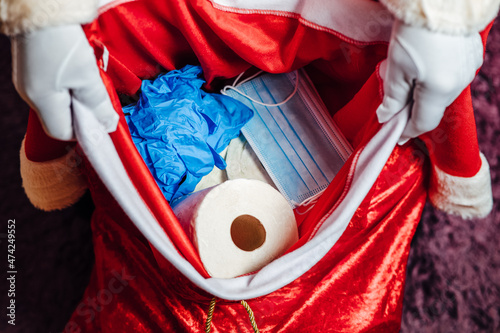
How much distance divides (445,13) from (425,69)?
0.20 ft

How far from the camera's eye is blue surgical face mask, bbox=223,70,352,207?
2.79 feet

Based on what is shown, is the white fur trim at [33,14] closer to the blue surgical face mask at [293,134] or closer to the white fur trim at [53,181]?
the white fur trim at [53,181]

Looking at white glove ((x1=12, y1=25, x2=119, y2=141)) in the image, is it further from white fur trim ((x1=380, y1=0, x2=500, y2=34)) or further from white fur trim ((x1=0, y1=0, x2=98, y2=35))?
white fur trim ((x1=380, y1=0, x2=500, y2=34))

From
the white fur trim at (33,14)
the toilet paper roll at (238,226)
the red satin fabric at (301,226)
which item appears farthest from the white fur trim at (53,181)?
the white fur trim at (33,14)

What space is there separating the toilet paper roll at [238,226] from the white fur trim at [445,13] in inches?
12.9

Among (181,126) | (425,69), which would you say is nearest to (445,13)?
(425,69)

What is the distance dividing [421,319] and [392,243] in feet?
0.94

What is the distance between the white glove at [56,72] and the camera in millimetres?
472

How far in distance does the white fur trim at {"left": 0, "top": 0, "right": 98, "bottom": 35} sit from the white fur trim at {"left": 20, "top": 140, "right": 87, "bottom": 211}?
0.31 meters

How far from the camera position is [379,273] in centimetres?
82

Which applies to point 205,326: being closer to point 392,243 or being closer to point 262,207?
point 262,207

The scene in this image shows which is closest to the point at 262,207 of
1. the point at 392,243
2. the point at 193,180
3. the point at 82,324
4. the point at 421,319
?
the point at 193,180

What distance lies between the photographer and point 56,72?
1.58 ft

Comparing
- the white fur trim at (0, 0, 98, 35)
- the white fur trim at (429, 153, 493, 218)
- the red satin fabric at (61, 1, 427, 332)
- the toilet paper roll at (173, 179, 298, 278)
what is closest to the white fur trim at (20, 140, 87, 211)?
the red satin fabric at (61, 1, 427, 332)
